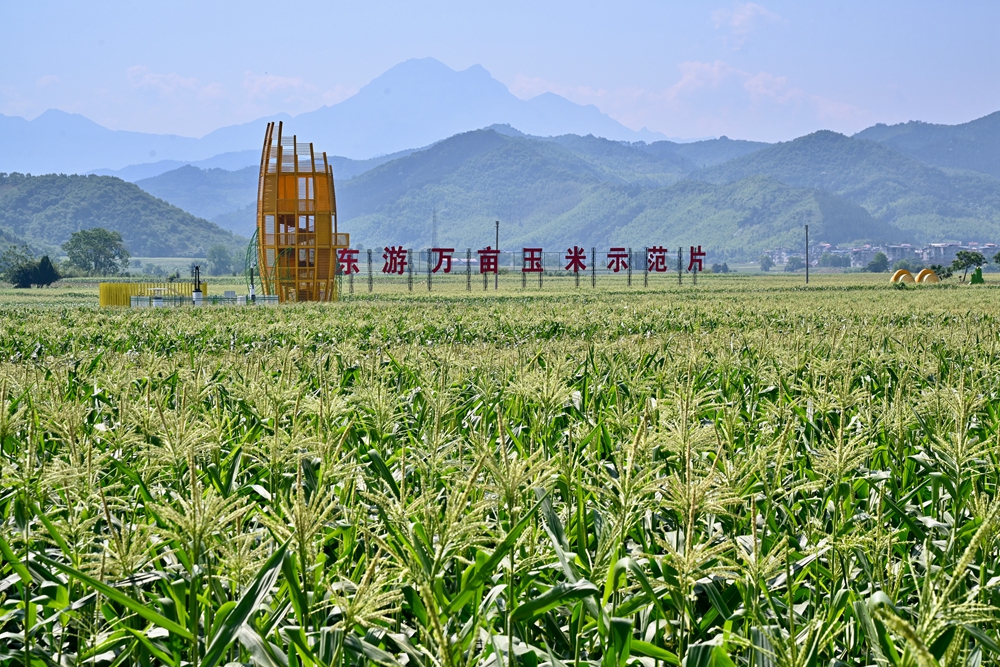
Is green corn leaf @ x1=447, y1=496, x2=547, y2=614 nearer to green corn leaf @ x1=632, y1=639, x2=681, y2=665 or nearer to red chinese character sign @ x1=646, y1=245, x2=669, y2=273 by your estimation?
green corn leaf @ x1=632, y1=639, x2=681, y2=665

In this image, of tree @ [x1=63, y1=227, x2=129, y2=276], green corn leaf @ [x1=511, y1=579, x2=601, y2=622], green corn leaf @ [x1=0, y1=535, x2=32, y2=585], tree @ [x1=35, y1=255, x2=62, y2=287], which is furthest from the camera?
tree @ [x1=63, y1=227, x2=129, y2=276]

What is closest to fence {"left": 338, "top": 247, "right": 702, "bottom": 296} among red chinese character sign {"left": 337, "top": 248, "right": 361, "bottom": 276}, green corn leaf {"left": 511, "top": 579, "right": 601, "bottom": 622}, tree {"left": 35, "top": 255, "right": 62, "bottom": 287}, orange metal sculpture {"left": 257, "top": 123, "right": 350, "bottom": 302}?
red chinese character sign {"left": 337, "top": 248, "right": 361, "bottom": 276}

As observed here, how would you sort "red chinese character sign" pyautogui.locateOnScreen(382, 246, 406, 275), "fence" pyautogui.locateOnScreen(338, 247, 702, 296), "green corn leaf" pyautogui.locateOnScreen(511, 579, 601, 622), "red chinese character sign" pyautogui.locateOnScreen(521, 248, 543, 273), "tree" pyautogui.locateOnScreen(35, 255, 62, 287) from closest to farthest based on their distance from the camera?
"green corn leaf" pyautogui.locateOnScreen(511, 579, 601, 622) < "red chinese character sign" pyautogui.locateOnScreen(382, 246, 406, 275) < "fence" pyautogui.locateOnScreen(338, 247, 702, 296) < "red chinese character sign" pyautogui.locateOnScreen(521, 248, 543, 273) < "tree" pyautogui.locateOnScreen(35, 255, 62, 287)

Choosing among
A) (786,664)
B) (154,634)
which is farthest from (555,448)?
(786,664)

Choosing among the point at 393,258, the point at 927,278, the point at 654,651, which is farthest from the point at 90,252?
the point at 654,651

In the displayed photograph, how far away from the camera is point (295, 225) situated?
35344 millimetres

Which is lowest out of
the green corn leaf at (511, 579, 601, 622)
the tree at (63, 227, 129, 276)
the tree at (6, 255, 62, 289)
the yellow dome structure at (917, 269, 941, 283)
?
the green corn leaf at (511, 579, 601, 622)

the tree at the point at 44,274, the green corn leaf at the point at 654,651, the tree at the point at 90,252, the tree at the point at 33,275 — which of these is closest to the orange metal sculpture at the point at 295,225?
the green corn leaf at the point at 654,651

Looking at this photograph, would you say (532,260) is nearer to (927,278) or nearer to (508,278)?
(927,278)

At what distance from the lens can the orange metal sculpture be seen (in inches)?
1383

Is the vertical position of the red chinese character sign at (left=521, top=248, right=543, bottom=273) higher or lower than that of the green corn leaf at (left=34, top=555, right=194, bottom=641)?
higher

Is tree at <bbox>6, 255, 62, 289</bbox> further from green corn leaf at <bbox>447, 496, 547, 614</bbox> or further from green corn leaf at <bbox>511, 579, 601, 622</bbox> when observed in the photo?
green corn leaf at <bbox>511, 579, 601, 622</bbox>

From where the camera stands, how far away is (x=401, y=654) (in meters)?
2.36

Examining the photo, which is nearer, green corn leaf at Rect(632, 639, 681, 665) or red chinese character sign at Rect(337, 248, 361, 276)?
green corn leaf at Rect(632, 639, 681, 665)
